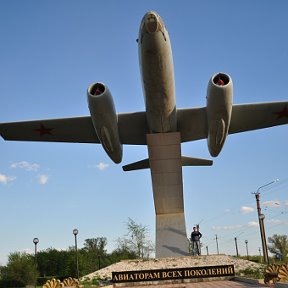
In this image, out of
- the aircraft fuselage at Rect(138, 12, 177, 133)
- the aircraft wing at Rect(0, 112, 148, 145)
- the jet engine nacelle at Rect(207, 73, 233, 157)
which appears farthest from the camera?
the aircraft wing at Rect(0, 112, 148, 145)

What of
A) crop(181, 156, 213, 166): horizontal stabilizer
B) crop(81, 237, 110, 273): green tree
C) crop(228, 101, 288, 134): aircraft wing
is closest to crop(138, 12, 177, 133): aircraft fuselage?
crop(228, 101, 288, 134): aircraft wing

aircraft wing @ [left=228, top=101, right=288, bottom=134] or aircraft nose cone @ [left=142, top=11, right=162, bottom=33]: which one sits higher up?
aircraft nose cone @ [left=142, top=11, right=162, bottom=33]

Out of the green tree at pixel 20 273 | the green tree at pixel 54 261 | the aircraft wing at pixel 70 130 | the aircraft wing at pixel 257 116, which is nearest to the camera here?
A: the aircraft wing at pixel 257 116

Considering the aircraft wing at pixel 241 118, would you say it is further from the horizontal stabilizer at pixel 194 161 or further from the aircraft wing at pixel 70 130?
the horizontal stabilizer at pixel 194 161

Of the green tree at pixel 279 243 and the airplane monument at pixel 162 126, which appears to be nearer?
the airplane monument at pixel 162 126

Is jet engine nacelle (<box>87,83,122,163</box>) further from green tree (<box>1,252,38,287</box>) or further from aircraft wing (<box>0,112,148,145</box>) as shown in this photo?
green tree (<box>1,252,38,287</box>)

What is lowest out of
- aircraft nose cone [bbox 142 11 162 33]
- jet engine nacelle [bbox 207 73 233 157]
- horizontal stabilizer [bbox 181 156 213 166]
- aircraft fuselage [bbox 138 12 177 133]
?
horizontal stabilizer [bbox 181 156 213 166]

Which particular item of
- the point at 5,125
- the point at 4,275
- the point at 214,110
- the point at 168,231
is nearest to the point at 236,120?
the point at 214,110

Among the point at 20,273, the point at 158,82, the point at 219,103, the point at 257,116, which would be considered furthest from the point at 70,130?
the point at 20,273

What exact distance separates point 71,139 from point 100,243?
65.6 m

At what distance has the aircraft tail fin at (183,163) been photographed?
20.5m

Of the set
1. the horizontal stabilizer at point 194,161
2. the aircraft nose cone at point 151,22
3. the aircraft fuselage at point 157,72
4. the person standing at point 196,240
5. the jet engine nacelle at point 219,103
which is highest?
the aircraft nose cone at point 151,22

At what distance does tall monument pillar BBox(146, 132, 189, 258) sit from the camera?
59.2 ft

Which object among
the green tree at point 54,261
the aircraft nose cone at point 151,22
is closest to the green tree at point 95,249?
the green tree at point 54,261
